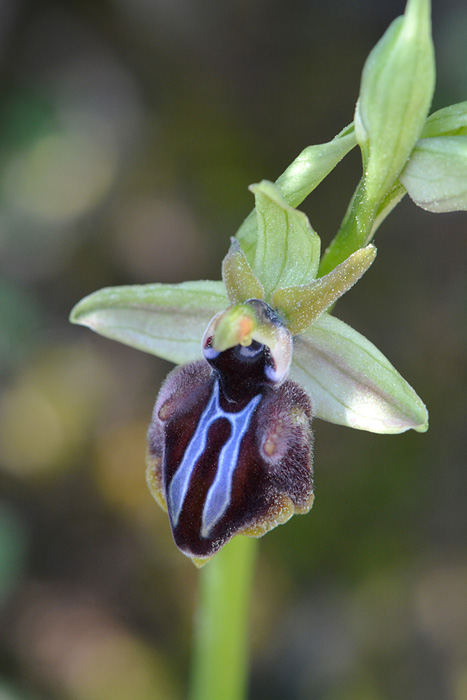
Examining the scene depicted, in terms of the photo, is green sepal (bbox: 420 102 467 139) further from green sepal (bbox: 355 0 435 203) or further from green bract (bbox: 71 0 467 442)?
green sepal (bbox: 355 0 435 203)

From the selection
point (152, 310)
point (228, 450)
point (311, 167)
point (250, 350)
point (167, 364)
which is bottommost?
point (167, 364)

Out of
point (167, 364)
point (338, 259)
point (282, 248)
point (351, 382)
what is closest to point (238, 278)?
point (282, 248)

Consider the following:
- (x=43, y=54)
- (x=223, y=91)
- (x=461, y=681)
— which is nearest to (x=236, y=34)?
(x=223, y=91)

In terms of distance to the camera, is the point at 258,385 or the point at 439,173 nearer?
the point at 439,173

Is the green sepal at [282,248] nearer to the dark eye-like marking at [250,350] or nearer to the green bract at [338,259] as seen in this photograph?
the green bract at [338,259]

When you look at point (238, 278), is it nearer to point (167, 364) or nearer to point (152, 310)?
point (152, 310)

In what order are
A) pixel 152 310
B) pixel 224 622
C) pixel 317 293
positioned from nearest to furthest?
1. pixel 317 293
2. pixel 152 310
3. pixel 224 622

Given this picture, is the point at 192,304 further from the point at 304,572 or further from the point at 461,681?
the point at 461,681
